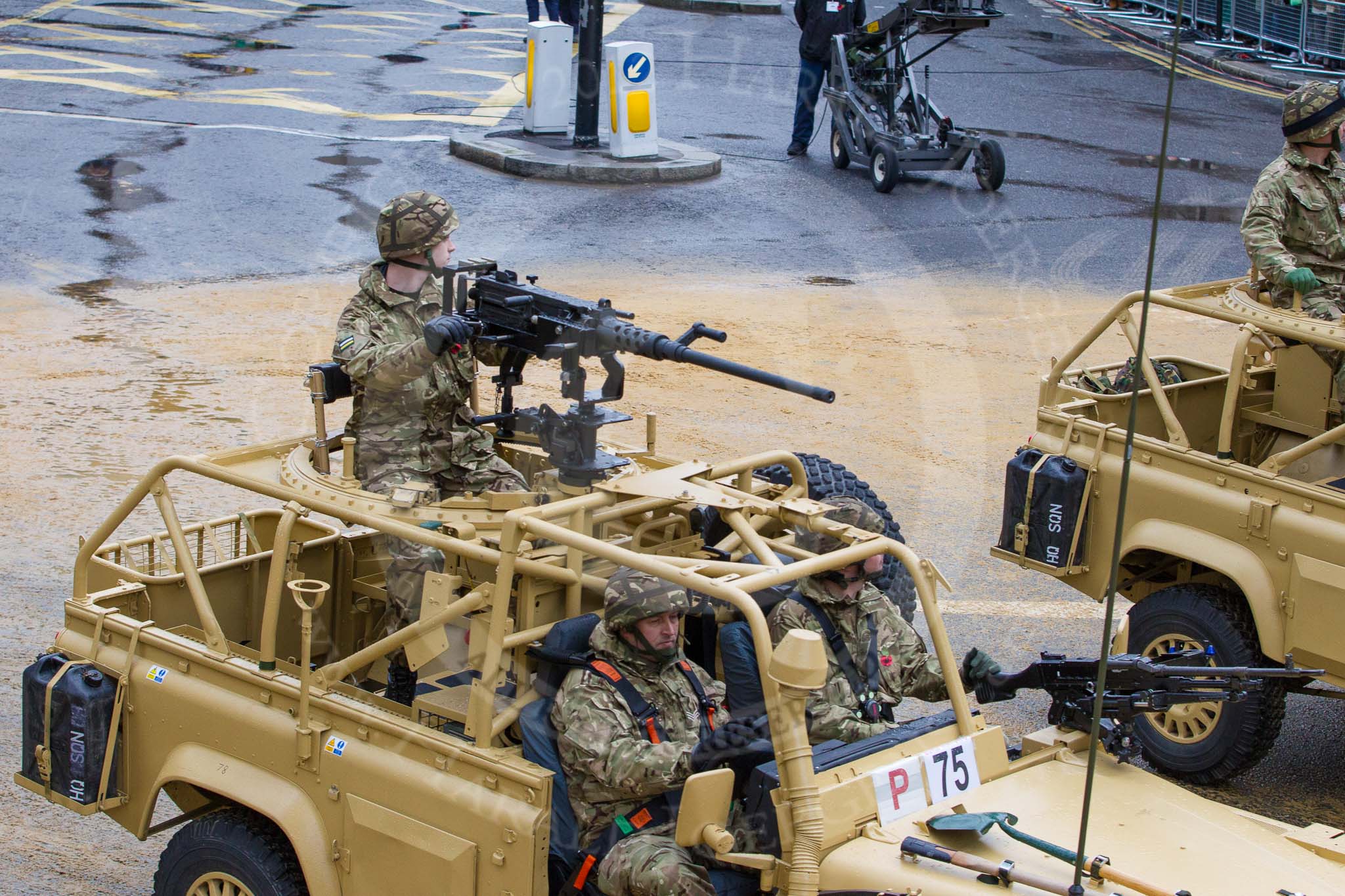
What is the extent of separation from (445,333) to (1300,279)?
4.30 m

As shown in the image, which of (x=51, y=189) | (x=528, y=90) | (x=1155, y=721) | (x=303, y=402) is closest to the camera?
(x=1155, y=721)

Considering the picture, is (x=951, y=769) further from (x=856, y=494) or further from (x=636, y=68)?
(x=636, y=68)

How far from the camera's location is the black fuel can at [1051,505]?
7.32 m

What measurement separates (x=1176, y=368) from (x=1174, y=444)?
1507 mm

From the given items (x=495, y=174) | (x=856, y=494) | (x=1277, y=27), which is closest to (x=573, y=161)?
(x=495, y=174)

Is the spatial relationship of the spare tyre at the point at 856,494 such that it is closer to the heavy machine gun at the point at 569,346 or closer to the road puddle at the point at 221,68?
the heavy machine gun at the point at 569,346

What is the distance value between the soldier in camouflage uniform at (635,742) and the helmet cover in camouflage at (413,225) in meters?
1.92

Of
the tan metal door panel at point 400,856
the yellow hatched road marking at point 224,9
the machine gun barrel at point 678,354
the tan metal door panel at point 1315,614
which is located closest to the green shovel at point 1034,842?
the machine gun barrel at point 678,354

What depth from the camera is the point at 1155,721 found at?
7008 millimetres

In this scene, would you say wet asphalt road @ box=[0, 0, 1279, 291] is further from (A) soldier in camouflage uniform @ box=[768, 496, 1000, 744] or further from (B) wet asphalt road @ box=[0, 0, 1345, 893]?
(A) soldier in camouflage uniform @ box=[768, 496, 1000, 744]

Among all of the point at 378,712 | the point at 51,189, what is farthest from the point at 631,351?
the point at 51,189

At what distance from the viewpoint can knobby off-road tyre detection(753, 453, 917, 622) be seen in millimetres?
6754

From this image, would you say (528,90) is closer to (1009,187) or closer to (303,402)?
(1009,187)

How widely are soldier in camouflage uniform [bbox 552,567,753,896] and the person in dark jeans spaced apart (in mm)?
13895
